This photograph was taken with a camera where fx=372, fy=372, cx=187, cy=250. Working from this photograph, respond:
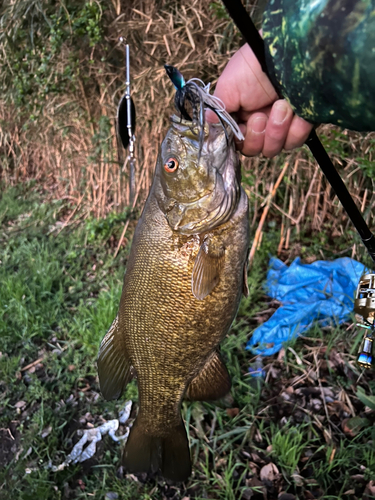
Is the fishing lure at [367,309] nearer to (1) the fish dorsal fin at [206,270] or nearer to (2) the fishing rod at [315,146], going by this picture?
(2) the fishing rod at [315,146]

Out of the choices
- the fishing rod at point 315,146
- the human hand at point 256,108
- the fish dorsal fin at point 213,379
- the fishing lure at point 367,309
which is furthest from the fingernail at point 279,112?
the fish dorsal fin at point 213,379

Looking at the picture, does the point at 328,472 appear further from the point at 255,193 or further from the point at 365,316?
the point at 255,193

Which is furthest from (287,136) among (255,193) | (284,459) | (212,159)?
(255,193)

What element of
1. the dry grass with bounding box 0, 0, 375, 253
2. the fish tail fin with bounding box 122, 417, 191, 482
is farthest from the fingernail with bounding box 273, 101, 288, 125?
the dry grass with bounding box 0, 0, 375, 253

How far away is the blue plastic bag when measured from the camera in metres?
2.81

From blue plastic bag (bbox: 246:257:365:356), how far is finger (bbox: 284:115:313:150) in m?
1.92

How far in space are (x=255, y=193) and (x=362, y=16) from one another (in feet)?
9.40

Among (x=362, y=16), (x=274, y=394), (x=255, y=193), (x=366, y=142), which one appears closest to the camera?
(x=362, y=16)

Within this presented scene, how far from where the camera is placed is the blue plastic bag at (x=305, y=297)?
111 inches

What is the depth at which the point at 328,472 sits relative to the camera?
2004mm

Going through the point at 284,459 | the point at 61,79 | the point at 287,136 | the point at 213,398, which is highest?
the point at 61,79

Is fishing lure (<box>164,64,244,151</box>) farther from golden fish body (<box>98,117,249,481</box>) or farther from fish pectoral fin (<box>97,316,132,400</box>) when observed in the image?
fish pectoral fin (<box>97,316,132,400</box>)

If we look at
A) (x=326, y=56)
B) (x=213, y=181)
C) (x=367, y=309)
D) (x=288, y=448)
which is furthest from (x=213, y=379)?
(x=326, y=56)

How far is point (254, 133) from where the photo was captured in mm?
1152
